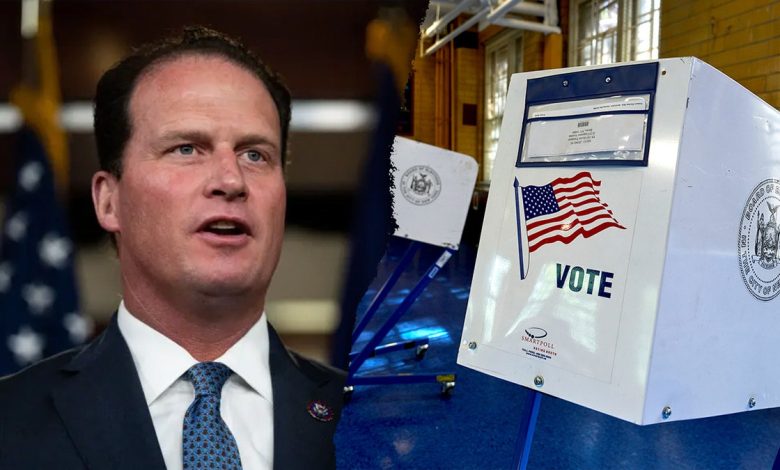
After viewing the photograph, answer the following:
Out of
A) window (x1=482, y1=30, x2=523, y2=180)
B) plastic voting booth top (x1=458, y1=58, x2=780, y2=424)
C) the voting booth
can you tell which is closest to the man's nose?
plastic voting booth top (x1=458, y1=58, x2=780, y2=424)

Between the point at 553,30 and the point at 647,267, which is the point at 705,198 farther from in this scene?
the point at 553,30

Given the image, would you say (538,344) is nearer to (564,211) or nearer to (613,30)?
(564,211)

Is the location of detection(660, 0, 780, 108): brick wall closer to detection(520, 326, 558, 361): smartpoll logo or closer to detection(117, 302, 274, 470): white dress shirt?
detection(520, 326, 558, 361): smartpoll logo

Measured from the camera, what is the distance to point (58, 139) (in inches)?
13.5

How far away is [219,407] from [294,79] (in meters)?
0.24

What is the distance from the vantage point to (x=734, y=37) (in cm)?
331

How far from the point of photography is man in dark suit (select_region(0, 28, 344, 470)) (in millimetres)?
323

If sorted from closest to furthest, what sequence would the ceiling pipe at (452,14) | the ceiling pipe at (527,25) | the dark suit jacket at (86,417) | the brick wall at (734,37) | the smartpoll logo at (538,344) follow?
the dark suit jacket at (86,417)
the smartpoll logo at (538,344)
the brick wall at (734,37)
the ceiling pipe at (452,14)
the ceiling pipe at (527,25)

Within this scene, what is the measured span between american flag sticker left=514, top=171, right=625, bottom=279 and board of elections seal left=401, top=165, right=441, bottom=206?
1599 mm

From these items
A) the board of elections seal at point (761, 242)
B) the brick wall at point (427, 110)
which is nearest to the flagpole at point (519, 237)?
the board of elections seal at point (761, 242)

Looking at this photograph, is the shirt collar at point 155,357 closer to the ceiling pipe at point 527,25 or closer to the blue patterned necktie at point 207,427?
the blue patterned necktie at point 207,427

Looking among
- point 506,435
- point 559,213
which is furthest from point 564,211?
point 506,435

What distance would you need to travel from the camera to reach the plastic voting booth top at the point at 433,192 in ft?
8.41

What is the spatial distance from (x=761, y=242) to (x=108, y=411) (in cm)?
107
